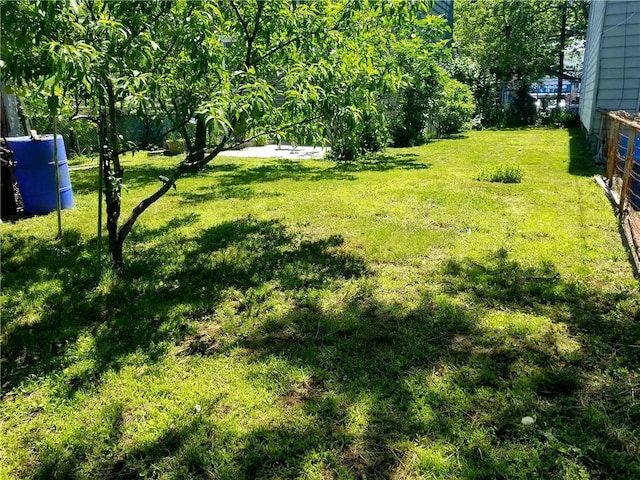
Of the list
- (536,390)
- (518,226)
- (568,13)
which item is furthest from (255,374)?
(568,13)

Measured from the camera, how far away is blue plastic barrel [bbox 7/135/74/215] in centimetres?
571

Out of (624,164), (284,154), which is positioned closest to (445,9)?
(284,154)

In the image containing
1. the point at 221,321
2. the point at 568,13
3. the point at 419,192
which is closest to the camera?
the point at 221,321

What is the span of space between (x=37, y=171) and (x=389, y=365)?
5330 mm

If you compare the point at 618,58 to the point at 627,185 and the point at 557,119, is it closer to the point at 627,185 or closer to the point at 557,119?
the point at 627,185

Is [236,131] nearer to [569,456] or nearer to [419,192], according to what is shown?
[569,456]

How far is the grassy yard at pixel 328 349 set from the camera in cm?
202

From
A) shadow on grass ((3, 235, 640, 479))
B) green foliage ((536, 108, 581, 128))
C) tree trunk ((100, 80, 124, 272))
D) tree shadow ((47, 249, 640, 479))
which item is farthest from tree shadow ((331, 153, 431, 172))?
green foliage ((536, 108, 581, 128))

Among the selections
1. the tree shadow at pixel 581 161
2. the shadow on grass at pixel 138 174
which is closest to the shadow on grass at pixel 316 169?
the shadow on grass at pixel 138 174

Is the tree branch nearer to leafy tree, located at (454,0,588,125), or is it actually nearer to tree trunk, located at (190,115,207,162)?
tree trunk, located at (190,115,207,162)

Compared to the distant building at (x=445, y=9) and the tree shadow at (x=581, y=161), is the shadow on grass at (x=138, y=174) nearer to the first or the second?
the tree shadow at (x=581, y=161)

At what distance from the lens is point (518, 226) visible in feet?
16.4

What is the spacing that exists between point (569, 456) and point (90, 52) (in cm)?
304

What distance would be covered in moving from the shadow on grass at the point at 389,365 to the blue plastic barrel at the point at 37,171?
2.05 m
